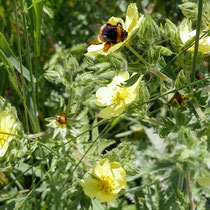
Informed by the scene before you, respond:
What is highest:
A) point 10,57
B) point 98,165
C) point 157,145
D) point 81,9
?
point 10,57

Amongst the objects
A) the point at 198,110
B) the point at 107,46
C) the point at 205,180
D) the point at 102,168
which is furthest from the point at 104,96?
the point at 205,180

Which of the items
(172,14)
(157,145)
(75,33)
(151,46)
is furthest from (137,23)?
(75,33)

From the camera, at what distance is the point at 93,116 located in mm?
2459

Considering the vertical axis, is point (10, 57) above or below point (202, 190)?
above

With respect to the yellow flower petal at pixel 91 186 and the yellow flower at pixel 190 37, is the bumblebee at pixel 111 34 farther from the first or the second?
the yellow flower petal at pixel 91 186

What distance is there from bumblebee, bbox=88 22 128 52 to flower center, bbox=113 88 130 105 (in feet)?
0.82

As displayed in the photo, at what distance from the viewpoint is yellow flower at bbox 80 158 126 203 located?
1755 millimetres

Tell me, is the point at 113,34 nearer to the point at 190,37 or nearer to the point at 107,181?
the point at 190,37

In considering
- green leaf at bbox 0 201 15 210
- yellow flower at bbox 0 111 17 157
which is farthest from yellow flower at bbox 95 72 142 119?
green leaf at bbox 0 201 15 210

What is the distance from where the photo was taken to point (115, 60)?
1.66 meters

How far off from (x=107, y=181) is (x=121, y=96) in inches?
18.2

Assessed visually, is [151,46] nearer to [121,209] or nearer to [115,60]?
[115,60]

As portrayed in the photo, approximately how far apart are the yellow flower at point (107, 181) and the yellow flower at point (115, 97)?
261 millimetres

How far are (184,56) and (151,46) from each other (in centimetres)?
19
